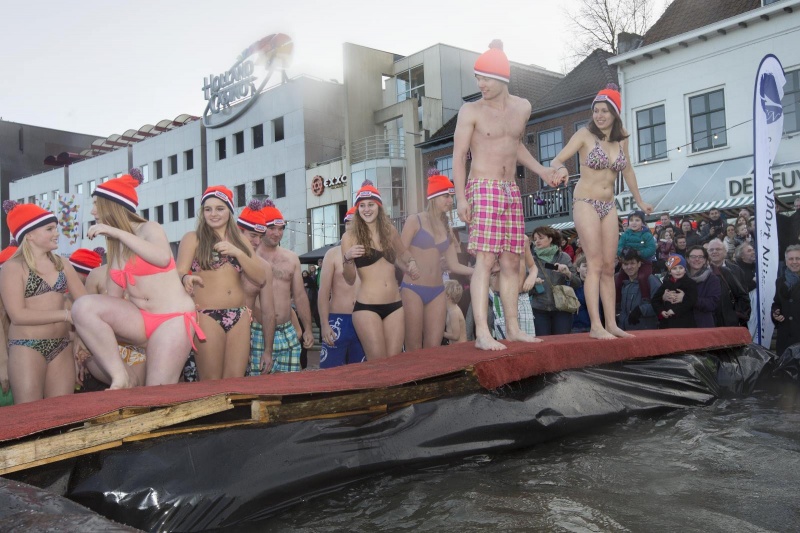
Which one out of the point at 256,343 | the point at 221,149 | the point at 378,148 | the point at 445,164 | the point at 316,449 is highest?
the point at 221,149

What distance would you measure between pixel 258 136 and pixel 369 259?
35414 mm

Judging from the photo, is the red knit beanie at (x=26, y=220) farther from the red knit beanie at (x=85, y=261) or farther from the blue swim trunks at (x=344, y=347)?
the blue swim trunks at (x=344, y=347)

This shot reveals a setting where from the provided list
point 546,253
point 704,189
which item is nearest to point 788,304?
point 546,253

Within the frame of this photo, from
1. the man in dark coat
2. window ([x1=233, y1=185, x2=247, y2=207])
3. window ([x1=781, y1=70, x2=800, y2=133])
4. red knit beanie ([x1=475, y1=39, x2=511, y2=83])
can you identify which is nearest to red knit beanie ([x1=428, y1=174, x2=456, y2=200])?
red knit beanie ([x1=475, y1=39, x2=511, y2=83])

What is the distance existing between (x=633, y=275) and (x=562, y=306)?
1220mm

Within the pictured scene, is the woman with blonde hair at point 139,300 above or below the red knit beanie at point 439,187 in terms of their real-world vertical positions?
below

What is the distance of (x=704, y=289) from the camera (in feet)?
27.8

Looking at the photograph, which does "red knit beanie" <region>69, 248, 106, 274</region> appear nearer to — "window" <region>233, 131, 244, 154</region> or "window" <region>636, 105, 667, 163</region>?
"window" <region>636, 105, 667, 163</region>

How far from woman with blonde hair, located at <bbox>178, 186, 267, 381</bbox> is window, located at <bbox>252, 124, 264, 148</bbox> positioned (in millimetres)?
35534

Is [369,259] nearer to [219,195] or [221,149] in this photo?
[219,195]

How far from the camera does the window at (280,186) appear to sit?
38719mm

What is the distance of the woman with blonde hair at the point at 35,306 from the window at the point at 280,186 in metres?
33.9

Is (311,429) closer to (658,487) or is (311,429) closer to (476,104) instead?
(658,487)

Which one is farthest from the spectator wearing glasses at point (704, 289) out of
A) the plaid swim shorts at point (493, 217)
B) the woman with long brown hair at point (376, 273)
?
the woman with long brown hair at point (376, 273)
